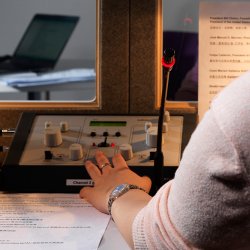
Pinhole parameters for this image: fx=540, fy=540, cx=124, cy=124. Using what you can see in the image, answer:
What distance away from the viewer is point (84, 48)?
149 inches

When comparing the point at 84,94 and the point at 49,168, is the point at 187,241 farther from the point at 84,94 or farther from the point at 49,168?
the point at 84,94

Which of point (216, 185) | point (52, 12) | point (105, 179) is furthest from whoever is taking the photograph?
point (52, 12)

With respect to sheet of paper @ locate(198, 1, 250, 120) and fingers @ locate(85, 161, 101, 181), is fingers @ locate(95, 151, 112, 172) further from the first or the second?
sheet of paper @ locate(198, 1, 250, 120)

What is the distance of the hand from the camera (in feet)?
3.07

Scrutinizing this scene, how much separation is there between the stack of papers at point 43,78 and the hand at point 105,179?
4.68ft

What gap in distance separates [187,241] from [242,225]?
70 mm

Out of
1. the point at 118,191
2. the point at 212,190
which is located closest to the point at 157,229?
the point at 212,190

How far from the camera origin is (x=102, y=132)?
1101 millimetres

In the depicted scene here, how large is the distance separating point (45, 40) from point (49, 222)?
7.03 feet

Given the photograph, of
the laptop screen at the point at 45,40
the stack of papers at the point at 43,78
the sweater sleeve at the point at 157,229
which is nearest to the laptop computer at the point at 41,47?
the laptop screen at the point at 45,40

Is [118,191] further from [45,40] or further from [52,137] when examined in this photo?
[45,40]

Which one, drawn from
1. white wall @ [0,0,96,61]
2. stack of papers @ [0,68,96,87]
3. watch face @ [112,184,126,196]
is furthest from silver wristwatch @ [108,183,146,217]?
white wall @ [0,0,96,61]

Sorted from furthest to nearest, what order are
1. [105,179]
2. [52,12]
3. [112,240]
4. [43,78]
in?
[52,12], [43,78], [105,179], [112,240]

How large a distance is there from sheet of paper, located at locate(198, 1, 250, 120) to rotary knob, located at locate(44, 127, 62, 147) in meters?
0.32
